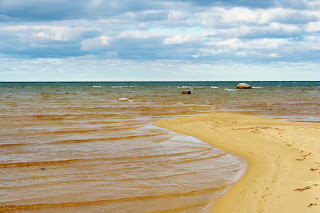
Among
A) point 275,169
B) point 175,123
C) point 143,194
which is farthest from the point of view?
point 175,123

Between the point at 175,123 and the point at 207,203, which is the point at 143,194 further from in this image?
the point at 175,123

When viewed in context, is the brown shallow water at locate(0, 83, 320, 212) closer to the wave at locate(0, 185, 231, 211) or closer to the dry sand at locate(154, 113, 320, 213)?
the wave at locate(0, 185, 231, 211)

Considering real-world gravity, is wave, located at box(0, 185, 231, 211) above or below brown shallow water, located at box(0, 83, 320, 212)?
below

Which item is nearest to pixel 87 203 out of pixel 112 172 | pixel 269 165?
pixel 112 172

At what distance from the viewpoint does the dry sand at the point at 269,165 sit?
19.6 ft

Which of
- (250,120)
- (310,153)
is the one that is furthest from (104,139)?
(250,120)

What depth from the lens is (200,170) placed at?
8.61 metres

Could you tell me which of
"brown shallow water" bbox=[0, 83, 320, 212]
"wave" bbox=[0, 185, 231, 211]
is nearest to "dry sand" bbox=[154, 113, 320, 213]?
"brown shallow water" bbox=[0, 83, 320, 212]

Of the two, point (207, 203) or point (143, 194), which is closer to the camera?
point (207, 203)

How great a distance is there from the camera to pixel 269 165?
29.3ft

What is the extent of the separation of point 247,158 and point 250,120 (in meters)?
8.52

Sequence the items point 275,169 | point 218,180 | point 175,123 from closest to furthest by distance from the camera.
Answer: point 218,180 → point 275,169 → point 175,123

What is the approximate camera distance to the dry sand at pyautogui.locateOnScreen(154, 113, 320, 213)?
5980 millimetres

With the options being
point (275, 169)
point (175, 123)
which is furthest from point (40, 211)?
point (175, 123)
